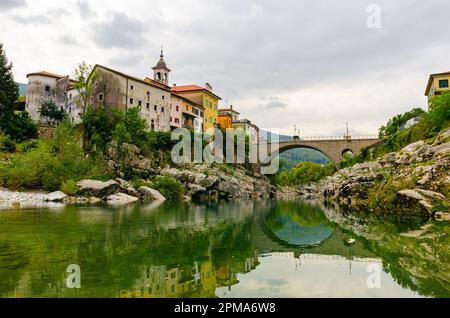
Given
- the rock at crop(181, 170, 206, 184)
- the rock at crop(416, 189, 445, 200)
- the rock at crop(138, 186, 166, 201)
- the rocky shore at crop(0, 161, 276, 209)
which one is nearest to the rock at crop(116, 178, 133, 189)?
the rocky shore at crop(0, 161, 276, 209)

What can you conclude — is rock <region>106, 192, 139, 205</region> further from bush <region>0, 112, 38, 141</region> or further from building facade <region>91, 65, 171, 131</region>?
building facade <region>91, 65, 171, 131</region>

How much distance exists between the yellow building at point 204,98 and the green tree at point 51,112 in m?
25.3

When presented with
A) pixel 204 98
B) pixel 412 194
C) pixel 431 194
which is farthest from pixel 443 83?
pixel 431 194

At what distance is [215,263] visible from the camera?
394 inches

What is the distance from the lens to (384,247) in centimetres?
1310

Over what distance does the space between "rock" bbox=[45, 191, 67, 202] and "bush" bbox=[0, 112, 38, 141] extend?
59.2 feet

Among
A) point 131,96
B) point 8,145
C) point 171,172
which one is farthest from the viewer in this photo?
point 131,96

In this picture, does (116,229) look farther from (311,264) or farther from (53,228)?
(311,264)

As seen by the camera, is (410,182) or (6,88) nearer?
(410,182)

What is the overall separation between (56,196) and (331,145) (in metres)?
62.8

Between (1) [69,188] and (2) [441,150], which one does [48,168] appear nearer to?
(1) [69,188]

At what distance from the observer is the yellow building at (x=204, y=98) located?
78.4 metres
